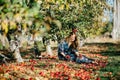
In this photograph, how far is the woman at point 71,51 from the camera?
17.4 meters

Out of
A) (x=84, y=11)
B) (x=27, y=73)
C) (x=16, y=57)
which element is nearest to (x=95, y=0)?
(x=84, y=11)

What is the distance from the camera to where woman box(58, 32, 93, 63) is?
17.4 m

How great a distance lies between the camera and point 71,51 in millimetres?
18141

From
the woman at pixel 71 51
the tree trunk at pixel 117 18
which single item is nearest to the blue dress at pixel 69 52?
the woman at pixel 71 51

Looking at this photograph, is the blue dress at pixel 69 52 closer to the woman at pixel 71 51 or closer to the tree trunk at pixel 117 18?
the woman at pixel 71 51

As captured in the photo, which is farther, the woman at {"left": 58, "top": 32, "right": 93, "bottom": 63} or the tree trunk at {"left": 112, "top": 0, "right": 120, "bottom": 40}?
the tree trunk at {"left": 112, "top": 0, "right": 120, "bottom": 40}

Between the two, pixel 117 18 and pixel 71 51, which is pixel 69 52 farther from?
pixel 117 18

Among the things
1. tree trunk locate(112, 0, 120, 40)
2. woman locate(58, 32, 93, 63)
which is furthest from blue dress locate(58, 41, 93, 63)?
tree trunk locate(112, 0, 120, 40)

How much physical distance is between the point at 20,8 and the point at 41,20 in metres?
0.26

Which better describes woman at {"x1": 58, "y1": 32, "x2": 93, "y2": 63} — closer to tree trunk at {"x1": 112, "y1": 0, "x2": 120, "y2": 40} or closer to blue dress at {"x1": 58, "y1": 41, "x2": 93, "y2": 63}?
blue dress at {"x1": 58, "y1": 41, "x2": 93, "y2": 63}

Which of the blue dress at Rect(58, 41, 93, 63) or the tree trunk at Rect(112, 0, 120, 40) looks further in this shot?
the tree trunk at Rect(112, 0, 120, 40)

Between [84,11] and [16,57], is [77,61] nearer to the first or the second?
[16,57]

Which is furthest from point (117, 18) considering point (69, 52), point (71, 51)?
point (71, 51)

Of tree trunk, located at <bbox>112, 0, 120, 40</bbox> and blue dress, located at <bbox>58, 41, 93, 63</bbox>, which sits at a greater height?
blue dress, located at <bbox>58, 41, 93, 63</bbox>
